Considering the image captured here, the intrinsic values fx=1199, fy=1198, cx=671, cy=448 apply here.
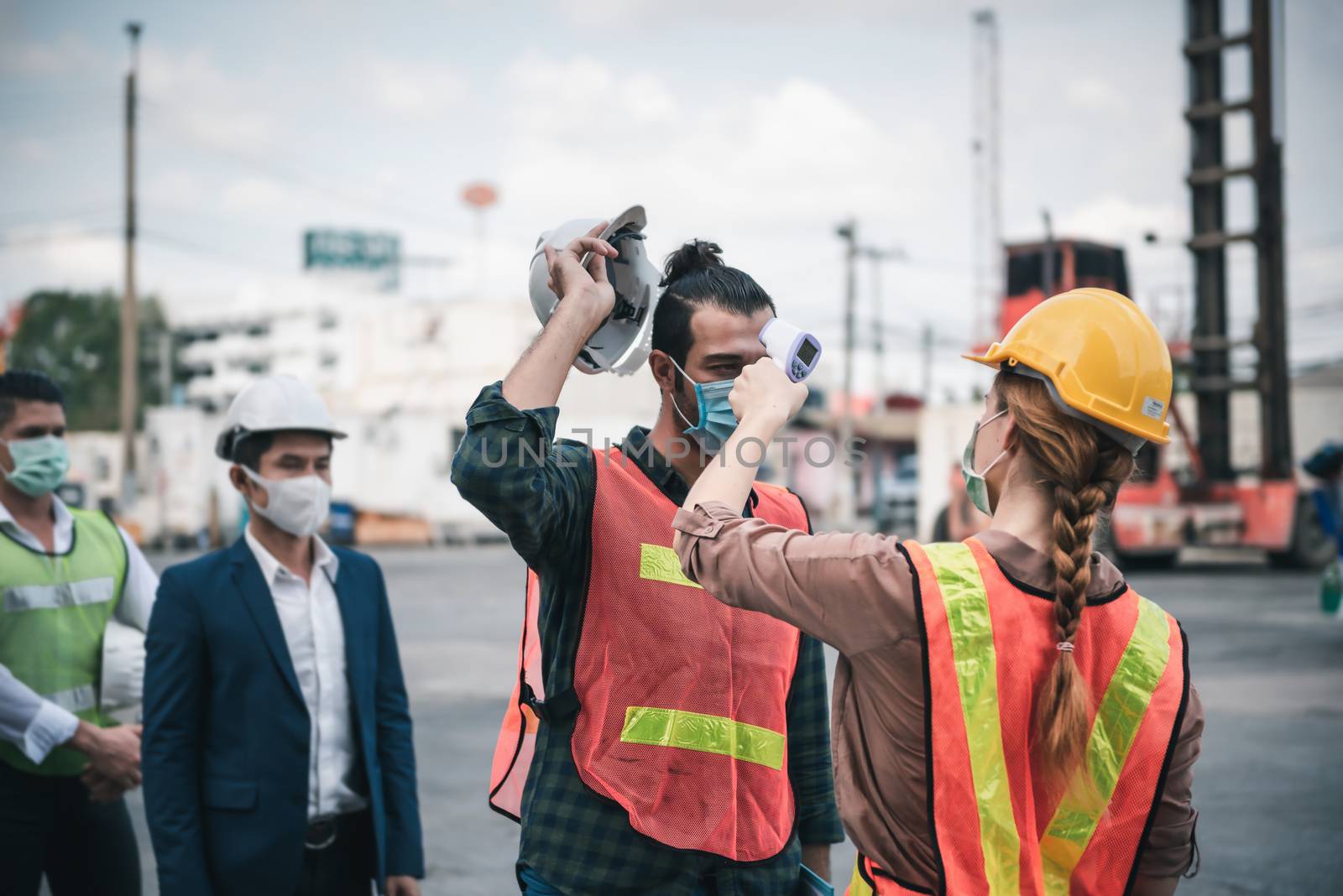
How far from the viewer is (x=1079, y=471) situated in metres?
1.86

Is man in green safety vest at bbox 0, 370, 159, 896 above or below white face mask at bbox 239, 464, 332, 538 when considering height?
below

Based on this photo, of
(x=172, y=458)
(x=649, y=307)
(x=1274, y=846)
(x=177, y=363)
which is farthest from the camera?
(x=177, y=363)

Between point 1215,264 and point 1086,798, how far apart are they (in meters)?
19.4

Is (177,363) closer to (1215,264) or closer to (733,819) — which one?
(1215,264)

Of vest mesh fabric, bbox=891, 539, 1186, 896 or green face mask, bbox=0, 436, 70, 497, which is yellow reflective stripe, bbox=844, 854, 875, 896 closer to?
vest mesh fabric, bbox=891, 539, 1186, 896

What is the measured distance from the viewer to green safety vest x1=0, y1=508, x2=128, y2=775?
3.55 meters

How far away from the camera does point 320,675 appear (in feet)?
10.2

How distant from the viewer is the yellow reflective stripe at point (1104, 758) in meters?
1.84

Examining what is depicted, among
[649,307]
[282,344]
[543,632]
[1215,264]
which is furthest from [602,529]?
[282,344]

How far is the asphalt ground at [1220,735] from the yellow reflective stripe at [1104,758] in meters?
3.82

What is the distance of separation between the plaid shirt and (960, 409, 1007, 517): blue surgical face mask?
0.65 meters

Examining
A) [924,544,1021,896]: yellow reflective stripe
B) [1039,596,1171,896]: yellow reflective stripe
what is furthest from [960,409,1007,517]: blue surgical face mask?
[1039,596,1171,896]: yellow reflective stripe

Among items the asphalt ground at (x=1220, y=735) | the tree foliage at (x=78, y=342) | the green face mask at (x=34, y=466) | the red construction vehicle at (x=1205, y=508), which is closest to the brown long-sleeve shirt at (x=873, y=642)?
the green face mask at (x=34, y=466)

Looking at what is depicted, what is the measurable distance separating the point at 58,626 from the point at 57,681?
0.17 metres
